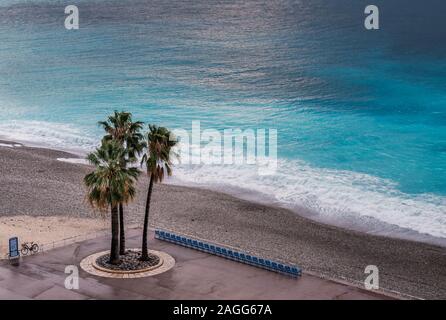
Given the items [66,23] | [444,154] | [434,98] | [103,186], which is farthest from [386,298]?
[66,23]

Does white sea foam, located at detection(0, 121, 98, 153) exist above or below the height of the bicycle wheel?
above

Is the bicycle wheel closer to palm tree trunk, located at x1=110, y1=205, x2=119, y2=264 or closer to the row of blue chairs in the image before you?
palm tree trunk, located at x1=110, y1=205, x2=119, y2=264

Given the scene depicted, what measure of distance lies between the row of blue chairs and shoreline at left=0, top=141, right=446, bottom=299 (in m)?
1.99

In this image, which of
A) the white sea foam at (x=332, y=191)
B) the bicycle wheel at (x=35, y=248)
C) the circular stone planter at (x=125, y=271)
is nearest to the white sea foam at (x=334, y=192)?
the white sea foam at (x=332, y=191)

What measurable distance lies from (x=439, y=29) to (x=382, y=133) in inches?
2656

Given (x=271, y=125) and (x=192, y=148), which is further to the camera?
(x=271, y=125)

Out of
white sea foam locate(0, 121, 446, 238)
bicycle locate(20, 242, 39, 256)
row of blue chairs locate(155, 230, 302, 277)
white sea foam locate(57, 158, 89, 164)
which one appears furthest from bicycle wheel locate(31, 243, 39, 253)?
white sea foam locate(57, 158, 89, 164)

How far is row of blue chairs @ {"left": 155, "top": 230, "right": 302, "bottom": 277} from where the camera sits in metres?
39.3

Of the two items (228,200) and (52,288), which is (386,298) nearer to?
(52,288)

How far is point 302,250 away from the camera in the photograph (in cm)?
4647

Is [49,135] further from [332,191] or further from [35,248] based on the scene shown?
[35,248]

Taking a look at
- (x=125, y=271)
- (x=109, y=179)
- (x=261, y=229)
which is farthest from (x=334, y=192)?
(x=109, y=179)

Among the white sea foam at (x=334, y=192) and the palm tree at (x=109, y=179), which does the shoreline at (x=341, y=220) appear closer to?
the white sea foam at (x=334, y=192)

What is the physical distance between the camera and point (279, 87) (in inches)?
4176
